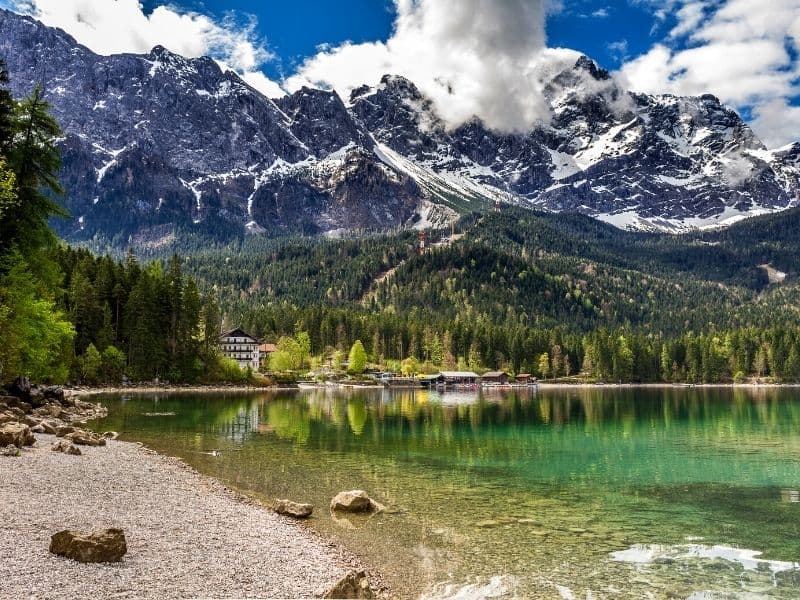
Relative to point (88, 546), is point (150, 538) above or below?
below

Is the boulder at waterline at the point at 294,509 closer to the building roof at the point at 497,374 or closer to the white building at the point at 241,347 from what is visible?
the white building at the point at 241,347

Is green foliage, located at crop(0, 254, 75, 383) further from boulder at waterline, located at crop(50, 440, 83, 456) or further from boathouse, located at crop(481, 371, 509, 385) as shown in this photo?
boathouse, located at crop(481, 371, 509, 385)

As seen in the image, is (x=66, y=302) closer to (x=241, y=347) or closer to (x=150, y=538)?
(x=241, y=347)

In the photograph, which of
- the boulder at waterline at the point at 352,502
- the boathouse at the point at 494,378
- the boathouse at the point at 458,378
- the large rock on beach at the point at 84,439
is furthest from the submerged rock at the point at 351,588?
the boathouse at the point at 494,378

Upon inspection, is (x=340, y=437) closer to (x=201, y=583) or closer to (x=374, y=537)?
(x=374, y=537)

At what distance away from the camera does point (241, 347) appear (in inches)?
6565

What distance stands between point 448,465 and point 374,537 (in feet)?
56.2

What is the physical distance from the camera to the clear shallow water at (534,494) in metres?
19.1

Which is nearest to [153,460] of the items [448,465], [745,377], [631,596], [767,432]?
[448,465]

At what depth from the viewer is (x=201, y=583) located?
1535 centimetres

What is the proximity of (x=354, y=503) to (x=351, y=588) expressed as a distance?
10217 mm

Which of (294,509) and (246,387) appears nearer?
(294,509)

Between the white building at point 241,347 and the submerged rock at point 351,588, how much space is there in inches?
5998

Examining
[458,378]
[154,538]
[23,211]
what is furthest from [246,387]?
[154,538]
